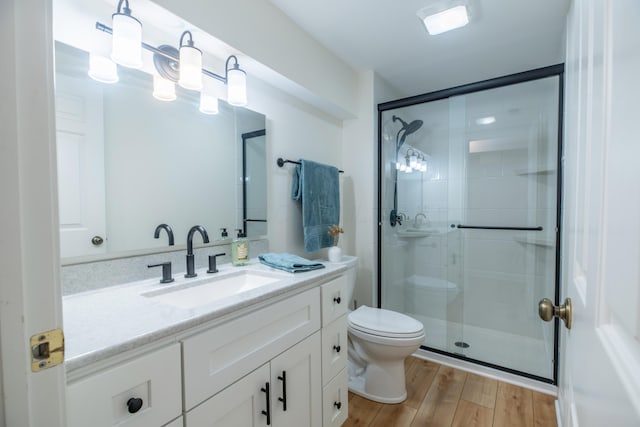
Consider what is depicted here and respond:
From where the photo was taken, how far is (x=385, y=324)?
1.78 m

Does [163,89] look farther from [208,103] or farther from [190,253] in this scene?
[190,253]

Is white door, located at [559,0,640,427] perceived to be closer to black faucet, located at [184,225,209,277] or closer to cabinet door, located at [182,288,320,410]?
cabinet door, located at [182,288,320,410]

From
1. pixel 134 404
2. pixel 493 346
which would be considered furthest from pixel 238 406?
pixel 493 346

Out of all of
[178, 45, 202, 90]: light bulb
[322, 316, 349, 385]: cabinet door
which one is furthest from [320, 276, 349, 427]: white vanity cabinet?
[178, 45, 202, 90]: light bulb

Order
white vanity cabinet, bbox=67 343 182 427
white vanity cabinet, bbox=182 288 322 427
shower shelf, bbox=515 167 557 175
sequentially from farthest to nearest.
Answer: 1. shower shelf, bbox=515 167 557 175
2. white vanity cabinet, bbox=182 288 322 427
3. white vanity cabinet, bbox=67 343 182 427

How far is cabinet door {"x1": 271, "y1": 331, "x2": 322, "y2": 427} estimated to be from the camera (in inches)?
42.7

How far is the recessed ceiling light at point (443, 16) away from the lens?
150cm

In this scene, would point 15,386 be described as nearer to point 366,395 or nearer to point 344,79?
point 366,395

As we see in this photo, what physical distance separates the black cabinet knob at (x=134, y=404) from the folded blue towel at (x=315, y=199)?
4.12 ft

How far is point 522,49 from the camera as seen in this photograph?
77.9 inches

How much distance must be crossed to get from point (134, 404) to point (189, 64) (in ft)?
4.06

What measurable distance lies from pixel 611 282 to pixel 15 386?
2.65 feet

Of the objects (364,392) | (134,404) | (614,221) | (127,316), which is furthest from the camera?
(364,392)

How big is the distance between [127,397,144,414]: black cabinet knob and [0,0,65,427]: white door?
227 millimetres
